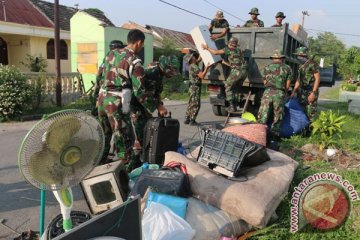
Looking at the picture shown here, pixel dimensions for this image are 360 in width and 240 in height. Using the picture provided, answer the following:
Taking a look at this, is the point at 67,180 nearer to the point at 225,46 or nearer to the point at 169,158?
the point at 169,158

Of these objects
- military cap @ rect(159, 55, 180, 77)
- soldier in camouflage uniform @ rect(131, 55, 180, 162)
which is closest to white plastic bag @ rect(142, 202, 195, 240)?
soldier in camouflage uniform @ rect(131, 55, 180, 162)

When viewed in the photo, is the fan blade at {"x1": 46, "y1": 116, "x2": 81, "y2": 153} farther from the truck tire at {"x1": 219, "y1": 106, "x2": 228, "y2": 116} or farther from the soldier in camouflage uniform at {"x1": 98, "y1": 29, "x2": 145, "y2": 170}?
the truck tire at {"x1": 219, "y1": 106, "x2": 228, "y2": 116}

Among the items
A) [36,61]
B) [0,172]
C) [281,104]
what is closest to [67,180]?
[0,172]

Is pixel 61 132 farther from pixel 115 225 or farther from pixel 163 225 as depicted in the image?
pixel 163 225

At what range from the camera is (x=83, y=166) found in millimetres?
2070

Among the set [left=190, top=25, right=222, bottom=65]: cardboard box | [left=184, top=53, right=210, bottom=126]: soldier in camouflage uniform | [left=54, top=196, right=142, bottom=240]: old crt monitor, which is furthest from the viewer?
[left=190, top=25, right=222, bottom=65]: cardboard box

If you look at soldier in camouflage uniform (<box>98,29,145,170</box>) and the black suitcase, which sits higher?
soldier in camouflage uniform (<box>98,29,145,170</box>)

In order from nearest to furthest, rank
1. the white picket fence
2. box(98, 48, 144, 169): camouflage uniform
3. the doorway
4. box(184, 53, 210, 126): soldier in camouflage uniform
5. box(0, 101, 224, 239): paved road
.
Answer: box(0, 101, 224, 239): paved road < box(98, 48, 144, 169): camouflage uniform < box(184, 53, 210, 126): soldier in camouflage uniform < the white picket fence < the doorway

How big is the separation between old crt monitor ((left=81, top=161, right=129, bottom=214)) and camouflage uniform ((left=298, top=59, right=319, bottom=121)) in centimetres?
471

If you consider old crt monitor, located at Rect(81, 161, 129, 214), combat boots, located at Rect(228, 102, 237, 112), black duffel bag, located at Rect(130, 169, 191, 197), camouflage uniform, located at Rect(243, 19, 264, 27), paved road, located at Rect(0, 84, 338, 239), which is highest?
camouflage uniform, located at Rect(243, 19, 264, 27)

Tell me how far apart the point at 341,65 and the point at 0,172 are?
36869mm

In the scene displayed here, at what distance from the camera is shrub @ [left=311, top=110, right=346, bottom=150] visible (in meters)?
5.22

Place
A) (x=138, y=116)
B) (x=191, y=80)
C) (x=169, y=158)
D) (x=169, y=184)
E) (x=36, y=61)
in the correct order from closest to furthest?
1. (x=169, y=184)
2. (x=169, y=158)
3. (x=138, y=116)
4. (x=191, y=80)
5. (x=36, y=61)

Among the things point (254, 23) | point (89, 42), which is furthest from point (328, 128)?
point (89, 42)
